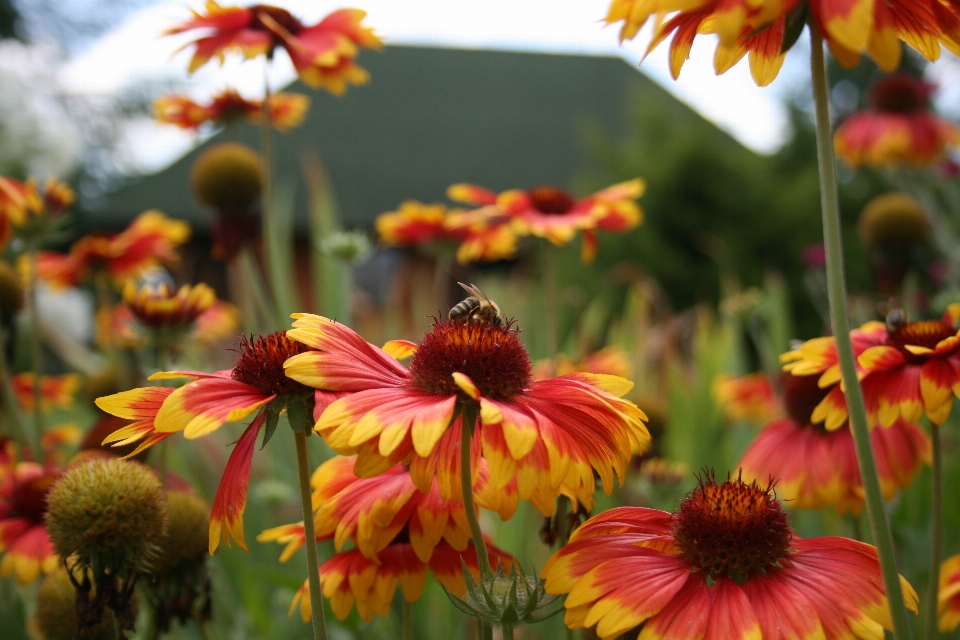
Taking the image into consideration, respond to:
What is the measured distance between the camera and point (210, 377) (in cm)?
79

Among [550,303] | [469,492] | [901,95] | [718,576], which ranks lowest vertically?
[718,576]

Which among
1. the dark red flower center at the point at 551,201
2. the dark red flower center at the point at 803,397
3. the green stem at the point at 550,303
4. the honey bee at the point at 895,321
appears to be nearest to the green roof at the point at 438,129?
the dark red flower center at the point at 551,201

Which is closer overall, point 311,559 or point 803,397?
point 311,559

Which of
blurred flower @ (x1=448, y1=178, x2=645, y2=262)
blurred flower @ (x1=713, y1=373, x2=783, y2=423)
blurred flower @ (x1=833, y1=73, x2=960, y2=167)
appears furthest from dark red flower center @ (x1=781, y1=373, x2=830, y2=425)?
blurred flower @ (x1=833, y1=73, x2=960, y2=167)

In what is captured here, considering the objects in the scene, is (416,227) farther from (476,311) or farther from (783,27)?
(783,27)

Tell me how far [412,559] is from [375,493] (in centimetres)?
12

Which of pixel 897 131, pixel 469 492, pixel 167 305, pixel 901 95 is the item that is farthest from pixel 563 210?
pixel 901 95

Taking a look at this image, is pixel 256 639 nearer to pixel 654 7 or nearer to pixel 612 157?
pixel 654 7

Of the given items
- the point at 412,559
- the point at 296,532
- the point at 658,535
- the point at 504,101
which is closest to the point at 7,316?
the point at 296,532

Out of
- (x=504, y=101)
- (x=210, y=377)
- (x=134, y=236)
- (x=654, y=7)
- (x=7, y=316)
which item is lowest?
(x=210, y=377)

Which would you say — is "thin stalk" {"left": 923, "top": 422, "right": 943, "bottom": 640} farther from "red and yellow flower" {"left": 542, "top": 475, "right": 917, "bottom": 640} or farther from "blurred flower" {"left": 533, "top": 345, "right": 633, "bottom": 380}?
"blurred flower" {"left": 533, "top": 345, "right": 633, "bottom": 380}

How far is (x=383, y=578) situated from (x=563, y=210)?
1.28m

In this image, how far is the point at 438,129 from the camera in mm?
14867

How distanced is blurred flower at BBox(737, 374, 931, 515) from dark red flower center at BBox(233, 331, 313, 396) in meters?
0.67
